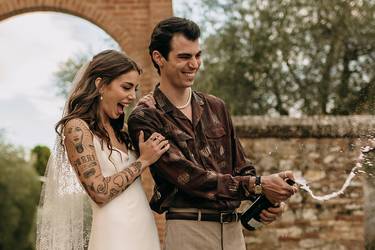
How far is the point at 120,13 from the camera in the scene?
952cm

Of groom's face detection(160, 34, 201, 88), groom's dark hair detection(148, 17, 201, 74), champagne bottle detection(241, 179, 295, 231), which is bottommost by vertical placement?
champagne bottle detection(241, 179, 295, 231)

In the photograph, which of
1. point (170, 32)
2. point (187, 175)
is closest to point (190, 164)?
point (187, 175)

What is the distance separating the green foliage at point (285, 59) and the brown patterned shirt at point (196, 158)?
444 inches

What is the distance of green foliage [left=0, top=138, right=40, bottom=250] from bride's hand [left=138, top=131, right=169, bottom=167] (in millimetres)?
12249

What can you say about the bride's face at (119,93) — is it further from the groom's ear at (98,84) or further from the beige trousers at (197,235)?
the beige trousers at (197,235)

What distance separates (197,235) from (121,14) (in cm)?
670

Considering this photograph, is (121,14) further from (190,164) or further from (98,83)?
(190,164)

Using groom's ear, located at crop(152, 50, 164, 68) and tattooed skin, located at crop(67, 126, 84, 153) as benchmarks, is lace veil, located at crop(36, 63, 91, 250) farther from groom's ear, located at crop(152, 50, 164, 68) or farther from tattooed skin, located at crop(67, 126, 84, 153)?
groom's ear, located at crop(152, 50, 164, 68)

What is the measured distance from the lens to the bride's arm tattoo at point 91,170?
312cm

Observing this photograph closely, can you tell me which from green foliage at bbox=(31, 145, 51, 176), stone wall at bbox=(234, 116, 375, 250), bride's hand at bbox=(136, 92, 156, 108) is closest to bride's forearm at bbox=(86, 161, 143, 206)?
bride's hand at bbox=(136, 92, 156, 108)

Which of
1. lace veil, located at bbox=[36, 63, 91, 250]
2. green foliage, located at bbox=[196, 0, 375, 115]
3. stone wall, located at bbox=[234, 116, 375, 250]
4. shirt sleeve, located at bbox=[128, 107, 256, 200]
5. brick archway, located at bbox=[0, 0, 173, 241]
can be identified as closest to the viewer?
shirt sleeve, located at bbox=[128, 107, 256, 200]

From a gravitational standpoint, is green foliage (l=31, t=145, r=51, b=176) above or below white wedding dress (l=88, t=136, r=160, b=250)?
below

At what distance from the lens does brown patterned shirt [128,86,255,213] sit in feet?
9.99

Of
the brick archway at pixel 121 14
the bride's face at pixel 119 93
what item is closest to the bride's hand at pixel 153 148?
the bride's face at pixel 119 93
